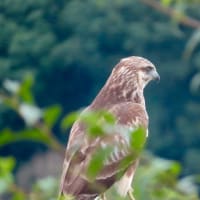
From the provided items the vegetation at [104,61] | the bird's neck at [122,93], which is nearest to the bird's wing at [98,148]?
the bird's neck at [122,93]

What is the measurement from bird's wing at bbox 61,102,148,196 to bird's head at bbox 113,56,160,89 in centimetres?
15

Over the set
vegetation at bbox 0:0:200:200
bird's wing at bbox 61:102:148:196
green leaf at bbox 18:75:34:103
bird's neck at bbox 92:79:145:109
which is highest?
green leaf at bbox 18:75:34:103

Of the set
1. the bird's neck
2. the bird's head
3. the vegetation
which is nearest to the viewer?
the bird's neck

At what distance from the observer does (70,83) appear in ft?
107

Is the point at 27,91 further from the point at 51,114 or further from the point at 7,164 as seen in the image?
the point at 7,164

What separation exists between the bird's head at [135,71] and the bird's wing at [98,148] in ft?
0.49

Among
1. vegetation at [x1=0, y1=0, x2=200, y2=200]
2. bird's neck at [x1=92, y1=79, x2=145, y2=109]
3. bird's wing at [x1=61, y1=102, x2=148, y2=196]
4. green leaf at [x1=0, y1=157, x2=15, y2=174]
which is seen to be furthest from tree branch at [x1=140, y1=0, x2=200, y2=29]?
vegetation at [x1=0, y1=0, x2=200, y2=200]

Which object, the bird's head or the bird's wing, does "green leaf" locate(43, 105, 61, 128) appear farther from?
the bird's head

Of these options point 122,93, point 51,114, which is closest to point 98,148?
point 51,114

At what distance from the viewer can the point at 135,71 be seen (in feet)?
13.4

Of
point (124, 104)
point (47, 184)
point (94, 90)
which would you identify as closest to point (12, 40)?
point (94, 90)

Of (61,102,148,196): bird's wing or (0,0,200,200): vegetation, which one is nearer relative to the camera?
(61,102,148,196): bird's wing

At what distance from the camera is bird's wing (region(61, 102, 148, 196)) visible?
5.48 feet

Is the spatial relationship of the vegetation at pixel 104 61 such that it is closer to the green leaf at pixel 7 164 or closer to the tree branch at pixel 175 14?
the tree branch at pixel 175 14
